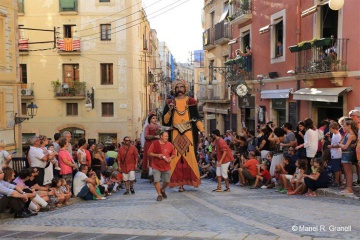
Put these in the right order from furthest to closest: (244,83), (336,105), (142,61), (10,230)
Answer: (142,61) < (244,83) < (336,105) < (10,230)

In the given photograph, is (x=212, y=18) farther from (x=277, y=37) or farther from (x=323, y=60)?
(x=323, y=60)

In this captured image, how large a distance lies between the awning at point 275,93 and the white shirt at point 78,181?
9.69 metres

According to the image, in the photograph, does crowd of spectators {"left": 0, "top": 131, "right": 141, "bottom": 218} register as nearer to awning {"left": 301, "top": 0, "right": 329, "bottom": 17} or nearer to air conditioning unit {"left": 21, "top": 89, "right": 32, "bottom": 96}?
awning {"left": 301, "top": 0, "right": 329, "bottom": 17}

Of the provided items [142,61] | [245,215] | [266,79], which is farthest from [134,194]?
[142,61]

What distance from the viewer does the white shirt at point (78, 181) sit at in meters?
11.0

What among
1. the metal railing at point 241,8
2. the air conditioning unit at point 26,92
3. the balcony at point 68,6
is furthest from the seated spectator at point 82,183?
the balcony at point 68,6

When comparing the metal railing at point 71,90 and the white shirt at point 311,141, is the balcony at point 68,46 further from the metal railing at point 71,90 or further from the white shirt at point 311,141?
the white shirt at point 311,141

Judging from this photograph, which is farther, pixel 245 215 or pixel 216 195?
pixel 216 195

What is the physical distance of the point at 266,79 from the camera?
20406mm

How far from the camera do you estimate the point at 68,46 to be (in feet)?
109

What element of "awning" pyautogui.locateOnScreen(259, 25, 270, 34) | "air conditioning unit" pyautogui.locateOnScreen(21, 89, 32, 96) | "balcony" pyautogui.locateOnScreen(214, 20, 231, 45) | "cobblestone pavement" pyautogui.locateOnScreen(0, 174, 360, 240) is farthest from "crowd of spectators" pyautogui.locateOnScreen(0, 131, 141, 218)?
"air conditioning unit" pyautogui.locateOnScreen(21, 89, 32, 96)

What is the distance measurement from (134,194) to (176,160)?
1.47 meters

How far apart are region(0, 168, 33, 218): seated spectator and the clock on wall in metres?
15.0

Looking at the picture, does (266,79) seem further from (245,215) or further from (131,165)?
(245,215)
